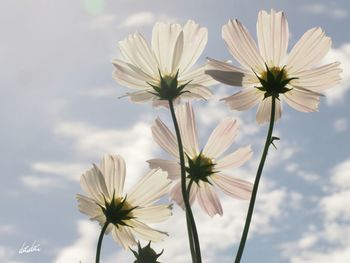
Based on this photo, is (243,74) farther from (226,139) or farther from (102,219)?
(102,219)

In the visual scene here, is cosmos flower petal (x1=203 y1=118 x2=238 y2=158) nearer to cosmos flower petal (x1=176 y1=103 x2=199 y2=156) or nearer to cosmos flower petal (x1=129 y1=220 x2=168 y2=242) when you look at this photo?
cosmos flower petal (x1=176 y1=103 x2=199 y2=156)

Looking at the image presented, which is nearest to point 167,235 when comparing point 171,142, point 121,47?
point 171,142

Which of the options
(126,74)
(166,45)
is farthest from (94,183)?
(166,45)

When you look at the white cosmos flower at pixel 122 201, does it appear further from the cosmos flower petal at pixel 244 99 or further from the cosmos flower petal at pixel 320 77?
the cosmos flower petal at pixel 320 77

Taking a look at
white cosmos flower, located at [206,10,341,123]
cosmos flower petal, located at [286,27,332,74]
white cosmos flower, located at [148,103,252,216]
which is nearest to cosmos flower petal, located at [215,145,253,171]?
white cosmos flower, located at [148,103,252,216]

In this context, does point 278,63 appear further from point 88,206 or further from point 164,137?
point 88,206
